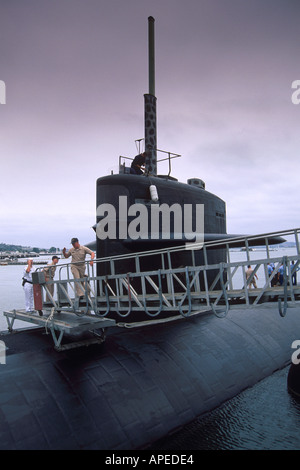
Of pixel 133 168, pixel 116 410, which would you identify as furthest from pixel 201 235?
pixel 116 410

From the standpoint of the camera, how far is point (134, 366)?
7977mm

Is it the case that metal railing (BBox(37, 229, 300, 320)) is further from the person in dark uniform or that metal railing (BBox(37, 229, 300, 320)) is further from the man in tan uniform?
the person in dark uniform

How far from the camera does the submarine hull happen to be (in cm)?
598

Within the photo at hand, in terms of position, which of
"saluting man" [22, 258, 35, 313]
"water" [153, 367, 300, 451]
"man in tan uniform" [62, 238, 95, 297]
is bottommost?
"water" [153, 367, 300, 451]

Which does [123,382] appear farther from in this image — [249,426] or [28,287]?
[28,287]

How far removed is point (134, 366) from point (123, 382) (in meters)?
0.66

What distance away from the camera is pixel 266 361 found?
35.2ft

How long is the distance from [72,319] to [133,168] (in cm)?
498

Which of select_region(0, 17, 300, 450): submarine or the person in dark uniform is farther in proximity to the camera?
the person in dark uniform

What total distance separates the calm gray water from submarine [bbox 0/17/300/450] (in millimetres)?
238

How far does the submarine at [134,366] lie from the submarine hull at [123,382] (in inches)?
0.8

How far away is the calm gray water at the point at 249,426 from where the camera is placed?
687 cm

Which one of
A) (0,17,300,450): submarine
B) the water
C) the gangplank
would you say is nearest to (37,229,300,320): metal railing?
the gangplank

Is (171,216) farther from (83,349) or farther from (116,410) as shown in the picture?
(116,410)
